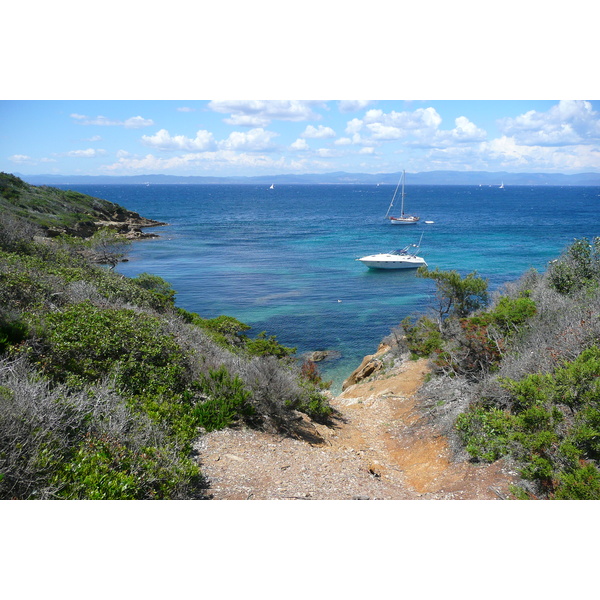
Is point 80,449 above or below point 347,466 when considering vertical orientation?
above

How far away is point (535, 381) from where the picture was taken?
6.23 meters

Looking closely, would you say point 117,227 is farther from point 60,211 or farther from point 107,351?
point 107,351

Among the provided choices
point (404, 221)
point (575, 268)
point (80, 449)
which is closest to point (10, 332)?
point (80, 449)

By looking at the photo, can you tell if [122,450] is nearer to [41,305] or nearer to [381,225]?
[41,305]

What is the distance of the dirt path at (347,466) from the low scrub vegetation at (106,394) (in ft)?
1.39

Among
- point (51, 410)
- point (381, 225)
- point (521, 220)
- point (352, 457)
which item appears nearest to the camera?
point (51, 410)

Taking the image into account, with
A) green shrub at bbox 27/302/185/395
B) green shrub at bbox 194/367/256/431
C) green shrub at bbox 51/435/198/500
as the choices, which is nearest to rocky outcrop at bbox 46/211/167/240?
green shrub at bbox 27/302/185/395

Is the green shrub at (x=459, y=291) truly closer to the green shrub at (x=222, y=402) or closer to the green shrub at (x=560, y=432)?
the green shrub at (x=560, y=432)

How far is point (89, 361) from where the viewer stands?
22.0 ft

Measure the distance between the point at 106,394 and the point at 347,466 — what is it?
3.61 m

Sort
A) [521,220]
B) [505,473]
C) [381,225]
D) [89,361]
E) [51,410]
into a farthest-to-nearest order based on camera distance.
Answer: [521,220], [381,225], [89,361], [505,473], [51,410]

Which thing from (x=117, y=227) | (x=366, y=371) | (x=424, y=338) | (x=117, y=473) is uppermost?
(x=117, y=227)

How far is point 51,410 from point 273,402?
13.0 feet

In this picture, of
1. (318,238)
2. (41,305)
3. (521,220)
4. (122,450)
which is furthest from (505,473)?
(521,220)
